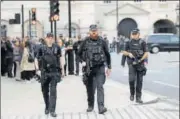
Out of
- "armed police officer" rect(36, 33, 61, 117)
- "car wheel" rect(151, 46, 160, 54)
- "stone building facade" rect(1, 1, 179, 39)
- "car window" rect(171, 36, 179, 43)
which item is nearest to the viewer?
"armed police officer" rect(36, 33, 61, 117)

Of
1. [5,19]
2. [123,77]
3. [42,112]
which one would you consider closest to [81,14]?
[5,19]

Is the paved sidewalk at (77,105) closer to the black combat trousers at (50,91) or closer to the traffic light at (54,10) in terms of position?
the black combat trousers at (50,91)

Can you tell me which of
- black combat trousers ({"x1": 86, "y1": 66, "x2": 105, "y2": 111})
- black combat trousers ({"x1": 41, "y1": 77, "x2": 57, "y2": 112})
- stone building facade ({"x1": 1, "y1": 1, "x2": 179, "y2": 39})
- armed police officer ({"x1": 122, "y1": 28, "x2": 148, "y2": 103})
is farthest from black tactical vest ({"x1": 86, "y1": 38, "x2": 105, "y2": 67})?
stone building facade ({"x1": 1, "y1": 1, "x2": 179, "y2": 39})

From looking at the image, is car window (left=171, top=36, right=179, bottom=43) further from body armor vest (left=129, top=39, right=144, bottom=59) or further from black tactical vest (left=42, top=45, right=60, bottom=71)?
black tactical vest (left=42, top=45, right=60, bottom=71)

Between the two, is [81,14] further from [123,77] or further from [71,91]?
[71,91]

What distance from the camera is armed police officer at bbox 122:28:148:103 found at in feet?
46.7

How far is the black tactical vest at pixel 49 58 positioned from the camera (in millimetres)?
11805

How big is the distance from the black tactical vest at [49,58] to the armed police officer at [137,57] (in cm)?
288

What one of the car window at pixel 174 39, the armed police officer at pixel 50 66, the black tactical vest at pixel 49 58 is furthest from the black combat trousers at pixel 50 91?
the car window at pixel 174 39

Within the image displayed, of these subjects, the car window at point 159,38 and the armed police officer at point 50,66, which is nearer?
the armed police officer at point 50,66

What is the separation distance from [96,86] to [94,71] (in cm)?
39

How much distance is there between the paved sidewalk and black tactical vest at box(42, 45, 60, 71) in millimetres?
1003

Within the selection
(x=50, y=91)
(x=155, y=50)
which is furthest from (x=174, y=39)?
(x=50, y=91)

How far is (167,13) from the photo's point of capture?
79875 millimetres
